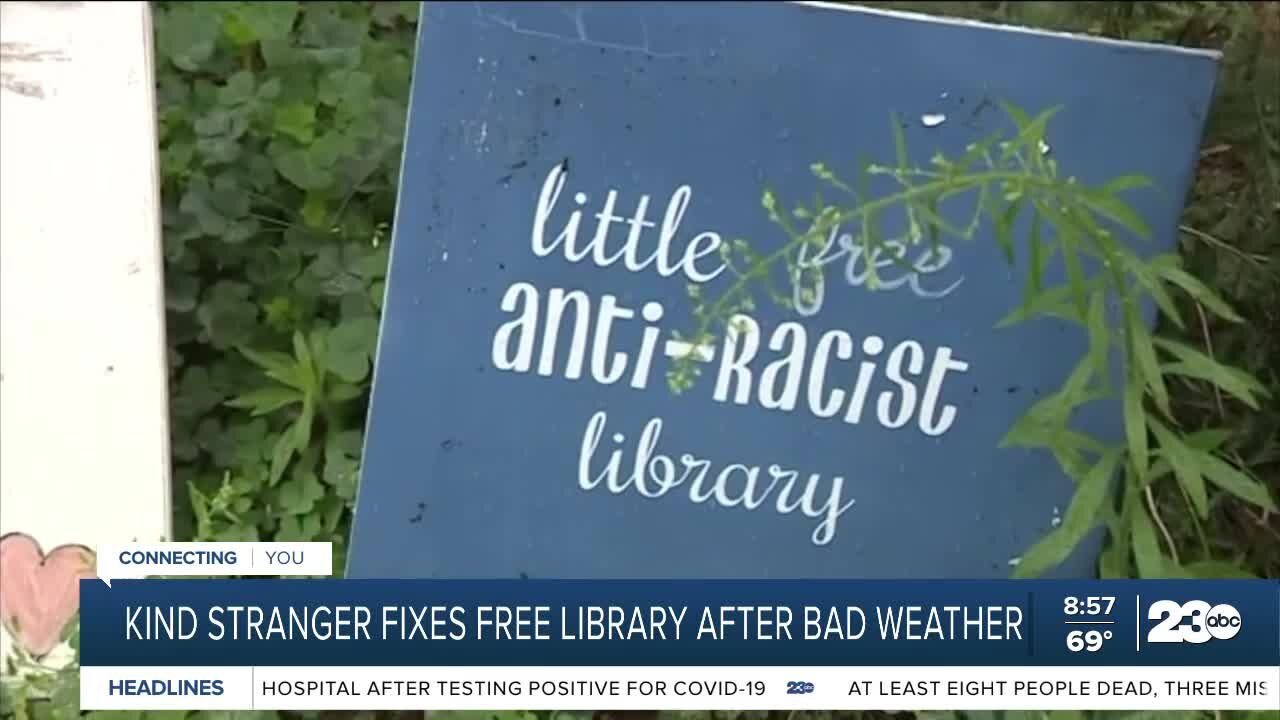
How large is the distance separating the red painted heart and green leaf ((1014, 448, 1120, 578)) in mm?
906

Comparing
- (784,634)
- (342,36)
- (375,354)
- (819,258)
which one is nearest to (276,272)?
(375,354)

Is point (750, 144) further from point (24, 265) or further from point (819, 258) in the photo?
point (24, 265)

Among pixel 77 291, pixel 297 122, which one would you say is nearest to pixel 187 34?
pixel 297 122

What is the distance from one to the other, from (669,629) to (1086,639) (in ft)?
1.15

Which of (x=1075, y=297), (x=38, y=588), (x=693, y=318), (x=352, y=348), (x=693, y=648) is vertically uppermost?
(x=1075, y=297)

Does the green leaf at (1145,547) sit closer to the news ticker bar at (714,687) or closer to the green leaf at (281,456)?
the news ticker bar at (714,687)

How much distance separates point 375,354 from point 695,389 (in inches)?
13.8

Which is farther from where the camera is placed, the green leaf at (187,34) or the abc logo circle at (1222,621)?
the green leaf at (187,34)

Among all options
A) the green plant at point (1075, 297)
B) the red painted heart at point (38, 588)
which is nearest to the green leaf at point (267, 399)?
the red painted heart at point (38, 588)

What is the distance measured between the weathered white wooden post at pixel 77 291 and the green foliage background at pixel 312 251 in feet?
0.31

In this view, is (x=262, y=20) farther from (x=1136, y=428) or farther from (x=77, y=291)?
(x=1136, y=428)

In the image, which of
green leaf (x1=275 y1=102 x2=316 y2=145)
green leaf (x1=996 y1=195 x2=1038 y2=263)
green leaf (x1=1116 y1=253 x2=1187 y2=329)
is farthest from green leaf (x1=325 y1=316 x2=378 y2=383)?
green leaf (x1=1116 y1=253 x2=1187 y2=329)

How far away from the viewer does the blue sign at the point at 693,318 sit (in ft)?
4.39

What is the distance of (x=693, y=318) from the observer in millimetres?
1361
